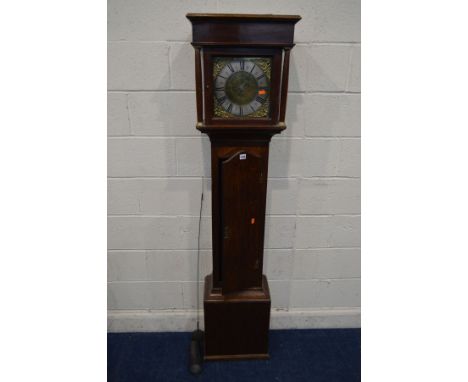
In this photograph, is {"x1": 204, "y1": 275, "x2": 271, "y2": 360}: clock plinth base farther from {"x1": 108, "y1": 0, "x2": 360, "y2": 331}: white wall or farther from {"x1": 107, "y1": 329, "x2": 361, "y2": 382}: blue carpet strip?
{"x1": 108, "y1": 0, "x2": 360, "y2": 331}: white wall

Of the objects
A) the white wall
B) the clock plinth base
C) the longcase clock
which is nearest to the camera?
the longcase clock

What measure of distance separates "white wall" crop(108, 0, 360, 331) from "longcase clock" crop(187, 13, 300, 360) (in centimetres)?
24

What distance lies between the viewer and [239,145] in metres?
1.50

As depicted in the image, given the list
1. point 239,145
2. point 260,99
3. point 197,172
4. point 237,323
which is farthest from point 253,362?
point 260,99

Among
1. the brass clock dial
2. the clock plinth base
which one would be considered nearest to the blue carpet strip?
the clock plinth base

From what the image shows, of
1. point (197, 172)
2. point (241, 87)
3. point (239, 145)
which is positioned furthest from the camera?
point (197, 172)

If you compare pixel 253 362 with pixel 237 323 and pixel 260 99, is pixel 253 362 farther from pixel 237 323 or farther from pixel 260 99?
pixel 260 99

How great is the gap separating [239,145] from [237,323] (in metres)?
0.94

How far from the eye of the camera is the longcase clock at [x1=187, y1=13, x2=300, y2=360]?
4.28 feet

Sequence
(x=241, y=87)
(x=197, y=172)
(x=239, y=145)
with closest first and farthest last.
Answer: (x=241, y=87) < (x=239, y=145) < (x=197, y=172)

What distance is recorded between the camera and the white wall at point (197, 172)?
5.22 feet

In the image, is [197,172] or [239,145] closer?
[239,145]

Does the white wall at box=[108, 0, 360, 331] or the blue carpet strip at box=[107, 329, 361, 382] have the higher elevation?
the white wall at box=[108, 0, 360, 331]

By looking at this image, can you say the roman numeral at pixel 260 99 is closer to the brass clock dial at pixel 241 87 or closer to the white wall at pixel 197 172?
the brass clock dial at pixel 241 87
